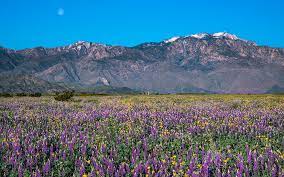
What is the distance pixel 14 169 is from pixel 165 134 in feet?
13.4

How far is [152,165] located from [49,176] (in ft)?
5.43

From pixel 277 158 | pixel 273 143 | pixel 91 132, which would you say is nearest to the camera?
pixel 277 158

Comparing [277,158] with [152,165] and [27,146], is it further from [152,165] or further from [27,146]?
[27,146]

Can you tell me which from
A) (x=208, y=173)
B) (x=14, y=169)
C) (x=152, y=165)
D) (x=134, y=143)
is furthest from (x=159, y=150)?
(x=14, y=169)

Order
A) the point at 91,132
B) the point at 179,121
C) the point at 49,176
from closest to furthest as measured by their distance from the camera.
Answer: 1. the point at 49,176
2. the point at 91,132
3. the point at 179,121

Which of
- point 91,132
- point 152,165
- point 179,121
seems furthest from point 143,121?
point 152,165

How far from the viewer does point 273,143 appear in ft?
29.9

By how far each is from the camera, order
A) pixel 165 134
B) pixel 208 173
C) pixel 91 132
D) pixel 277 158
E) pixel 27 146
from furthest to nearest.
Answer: pixel 91 132 → pixel 165 134 → pixel 27 146 → pixel 277 158 → pixel 208 173

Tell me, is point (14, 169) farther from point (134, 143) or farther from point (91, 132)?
point (91, 132)

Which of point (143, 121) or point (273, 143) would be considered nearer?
point (273, 143)

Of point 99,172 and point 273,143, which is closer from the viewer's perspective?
point 99,172

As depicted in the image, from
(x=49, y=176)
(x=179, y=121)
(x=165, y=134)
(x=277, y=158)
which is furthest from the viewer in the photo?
(x=179, y=121)

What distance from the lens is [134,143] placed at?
30.3 feet

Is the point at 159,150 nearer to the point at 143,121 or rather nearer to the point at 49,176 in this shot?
the point at 49,176
